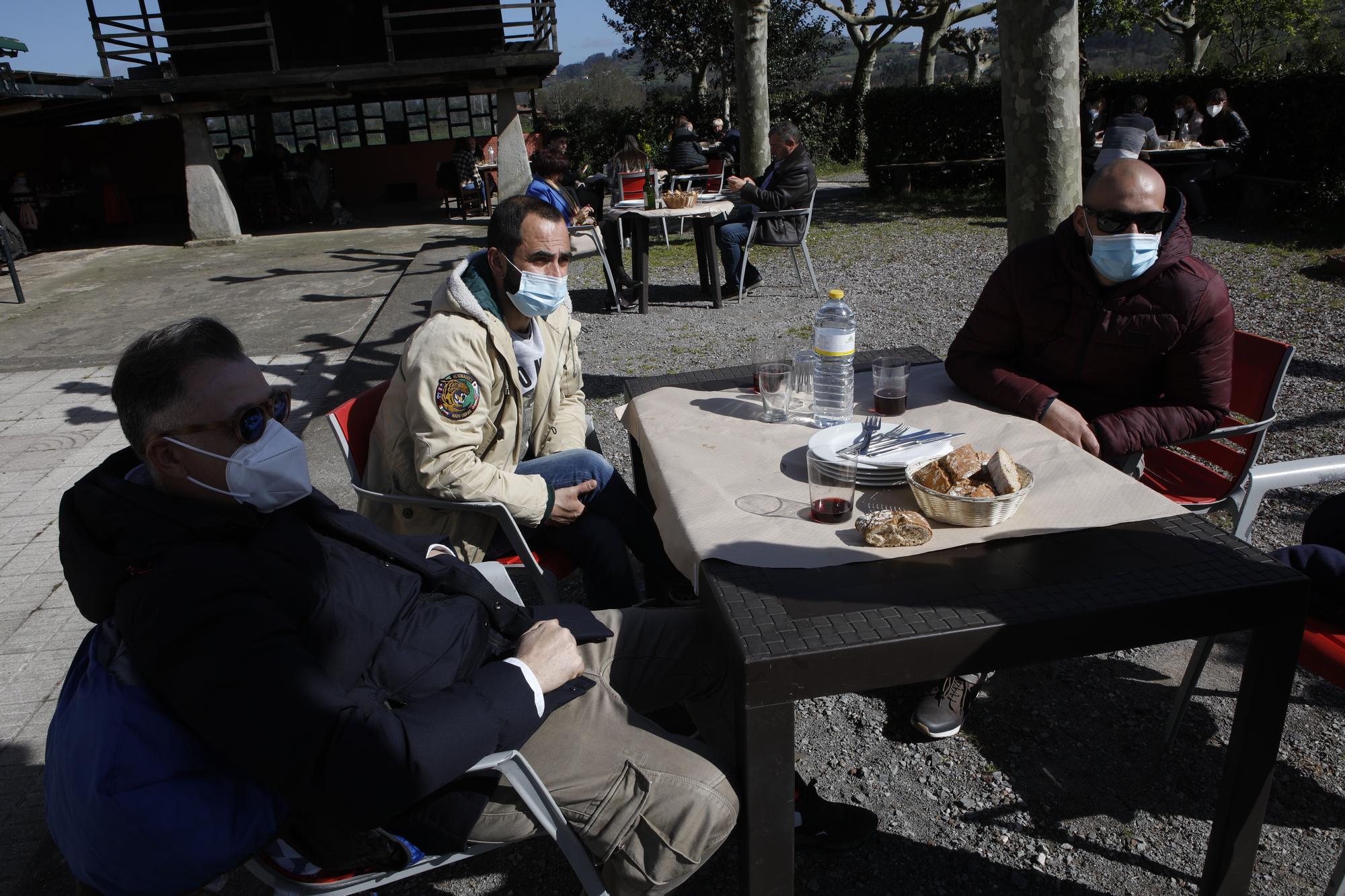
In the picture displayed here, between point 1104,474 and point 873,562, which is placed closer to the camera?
point 873,562

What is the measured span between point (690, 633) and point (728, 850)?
1.97 feet

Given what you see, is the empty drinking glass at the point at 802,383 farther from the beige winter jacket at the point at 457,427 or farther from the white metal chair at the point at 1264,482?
the white metal chair at the point at 1264,482

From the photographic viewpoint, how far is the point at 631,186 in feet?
30.3

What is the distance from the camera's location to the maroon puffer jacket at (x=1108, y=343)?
8.74ft

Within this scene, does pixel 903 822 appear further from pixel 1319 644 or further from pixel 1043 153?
pixel 1043 153

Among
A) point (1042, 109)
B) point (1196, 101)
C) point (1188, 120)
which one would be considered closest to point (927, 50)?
point (1196, 101)

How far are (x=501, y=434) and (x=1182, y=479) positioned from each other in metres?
2.24

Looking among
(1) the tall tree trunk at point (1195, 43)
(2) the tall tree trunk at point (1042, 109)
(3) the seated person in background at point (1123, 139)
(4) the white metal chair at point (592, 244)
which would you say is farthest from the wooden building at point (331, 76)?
(1) the tall tree trunk at point (1195, 43)

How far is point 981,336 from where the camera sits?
290cm

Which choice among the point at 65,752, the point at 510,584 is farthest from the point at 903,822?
the point at 65,752

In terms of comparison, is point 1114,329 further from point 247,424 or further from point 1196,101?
point 1196,101

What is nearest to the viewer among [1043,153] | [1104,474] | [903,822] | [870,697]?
[1104,474]

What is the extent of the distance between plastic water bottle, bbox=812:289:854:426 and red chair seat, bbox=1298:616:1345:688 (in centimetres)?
119

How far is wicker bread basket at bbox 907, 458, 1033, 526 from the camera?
1.83m
